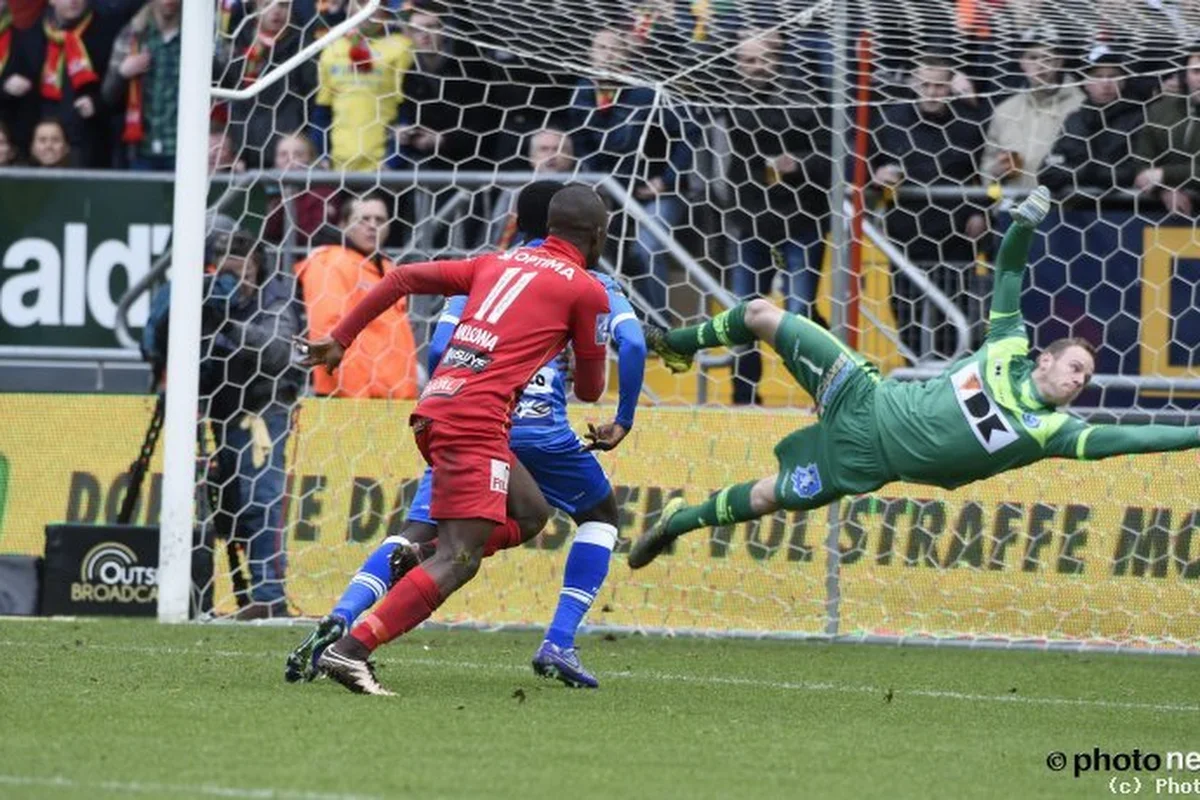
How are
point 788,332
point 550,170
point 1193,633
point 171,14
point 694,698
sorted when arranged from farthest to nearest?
point 171,14
point 550,170
point 1193,633
point 788,332
point 694,698

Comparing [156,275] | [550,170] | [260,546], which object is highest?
[550,170]

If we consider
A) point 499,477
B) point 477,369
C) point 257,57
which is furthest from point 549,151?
point 499,477

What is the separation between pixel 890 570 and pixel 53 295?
19.5 ft

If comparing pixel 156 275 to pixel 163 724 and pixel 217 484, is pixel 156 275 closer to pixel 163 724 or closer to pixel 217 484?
pixel 217 484

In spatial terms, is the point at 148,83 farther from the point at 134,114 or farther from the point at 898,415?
the point at 898,415

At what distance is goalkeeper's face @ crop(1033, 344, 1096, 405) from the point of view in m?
8.96

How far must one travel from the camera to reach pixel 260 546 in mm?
11109

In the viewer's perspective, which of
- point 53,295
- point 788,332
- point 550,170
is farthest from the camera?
point 53,295

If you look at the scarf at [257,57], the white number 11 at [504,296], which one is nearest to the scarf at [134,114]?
the scarf at [257,57]

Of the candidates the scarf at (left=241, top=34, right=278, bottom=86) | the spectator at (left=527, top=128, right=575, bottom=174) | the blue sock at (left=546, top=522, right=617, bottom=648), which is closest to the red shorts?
the blue sock at (left=546, top=522, right=617, bottom=648)

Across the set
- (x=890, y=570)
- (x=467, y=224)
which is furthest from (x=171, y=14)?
(x=890, y=570)

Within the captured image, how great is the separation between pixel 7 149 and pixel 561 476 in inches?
291

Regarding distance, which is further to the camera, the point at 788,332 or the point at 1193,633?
the point at 1193,633

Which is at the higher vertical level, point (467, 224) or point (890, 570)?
point (467, 224)
